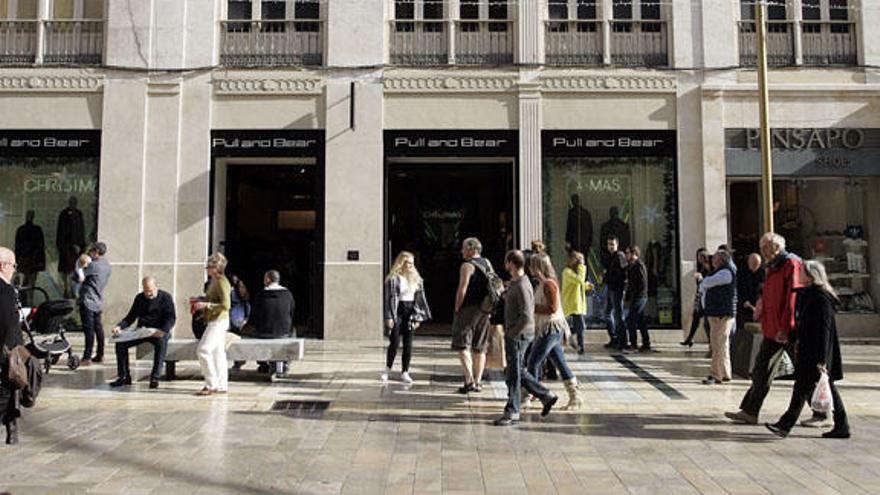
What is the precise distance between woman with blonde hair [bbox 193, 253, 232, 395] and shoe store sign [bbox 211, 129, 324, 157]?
20.6ft

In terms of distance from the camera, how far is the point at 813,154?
584 inches

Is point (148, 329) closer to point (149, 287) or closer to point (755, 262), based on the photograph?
point (149, 287)

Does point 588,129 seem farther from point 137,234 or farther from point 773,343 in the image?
point 137,234

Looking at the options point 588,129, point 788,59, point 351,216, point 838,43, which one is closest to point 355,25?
point 351,216

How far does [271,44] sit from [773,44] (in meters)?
10.7

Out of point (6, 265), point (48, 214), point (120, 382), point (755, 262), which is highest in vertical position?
point (48, 214)

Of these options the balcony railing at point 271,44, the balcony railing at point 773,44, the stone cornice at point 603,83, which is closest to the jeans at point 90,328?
the balcony railing at point 271,44

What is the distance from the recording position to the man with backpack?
8.65 metres

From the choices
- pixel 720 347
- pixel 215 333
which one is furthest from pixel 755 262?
pixel 215 333

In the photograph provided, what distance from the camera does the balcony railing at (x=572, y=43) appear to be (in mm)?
15109

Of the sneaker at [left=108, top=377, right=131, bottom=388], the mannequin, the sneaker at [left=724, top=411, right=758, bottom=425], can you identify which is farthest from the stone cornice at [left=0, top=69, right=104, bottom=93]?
the sneaker at [left=724, top=411, right=758, bottom=425]

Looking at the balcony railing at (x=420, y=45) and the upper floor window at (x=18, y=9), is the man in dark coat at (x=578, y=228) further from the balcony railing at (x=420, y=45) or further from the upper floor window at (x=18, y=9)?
the upper floor window at (x=18, y=9)

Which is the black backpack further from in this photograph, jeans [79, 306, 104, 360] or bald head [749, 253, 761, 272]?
jeans [79, 306, 104, 360]

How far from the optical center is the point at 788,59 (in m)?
15.1
